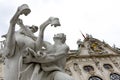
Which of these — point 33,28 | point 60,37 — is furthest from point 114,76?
point 60,37

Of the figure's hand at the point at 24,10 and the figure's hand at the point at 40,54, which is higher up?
the figure's hand at the point at 24,10

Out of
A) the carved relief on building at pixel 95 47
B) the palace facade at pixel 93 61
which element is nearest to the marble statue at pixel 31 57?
the palace facade at pixel 93 61

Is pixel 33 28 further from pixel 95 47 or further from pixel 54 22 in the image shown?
pixel 95 47

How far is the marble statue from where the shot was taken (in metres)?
3.72

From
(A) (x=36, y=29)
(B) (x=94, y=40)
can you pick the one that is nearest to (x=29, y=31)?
(A) (x=36, y=29)

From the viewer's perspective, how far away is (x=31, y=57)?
3787 mm

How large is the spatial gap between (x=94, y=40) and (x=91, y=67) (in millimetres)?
3340

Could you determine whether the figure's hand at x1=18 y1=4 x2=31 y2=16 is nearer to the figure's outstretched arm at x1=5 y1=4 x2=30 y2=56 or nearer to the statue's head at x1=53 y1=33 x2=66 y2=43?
the figure's outstretched arm at x1=5 y1=4 x2=30 y2=56

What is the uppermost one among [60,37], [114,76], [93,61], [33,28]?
[33,28]

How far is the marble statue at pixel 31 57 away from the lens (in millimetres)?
3717

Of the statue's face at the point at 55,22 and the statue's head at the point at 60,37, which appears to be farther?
the statue's head at the point at 60,37

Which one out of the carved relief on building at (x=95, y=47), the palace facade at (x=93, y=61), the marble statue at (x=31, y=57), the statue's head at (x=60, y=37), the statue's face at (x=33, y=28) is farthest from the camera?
the carved relief on building at (x=95, y=47)

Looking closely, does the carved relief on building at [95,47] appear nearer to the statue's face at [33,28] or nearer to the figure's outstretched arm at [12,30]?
the statue's face at [33,28]

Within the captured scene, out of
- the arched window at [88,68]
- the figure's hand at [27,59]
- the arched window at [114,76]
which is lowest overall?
the arched window at [114,76]
